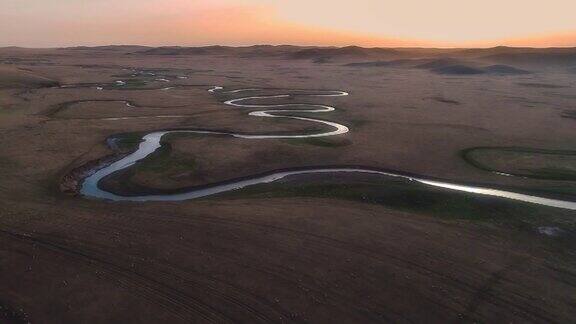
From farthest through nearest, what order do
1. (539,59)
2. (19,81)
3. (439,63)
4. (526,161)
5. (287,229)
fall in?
(539,59)
(439,63)
(19,81)
(526,161)
(287,229)

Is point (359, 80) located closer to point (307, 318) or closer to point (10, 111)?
point (10, 111)

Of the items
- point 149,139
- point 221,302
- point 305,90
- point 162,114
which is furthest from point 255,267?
point 305,90

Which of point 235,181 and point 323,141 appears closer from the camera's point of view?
point 235,181

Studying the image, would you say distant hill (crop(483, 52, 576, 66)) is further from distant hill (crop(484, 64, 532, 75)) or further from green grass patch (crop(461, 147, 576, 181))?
green grass patch (crop(461, 147, 576, 181))

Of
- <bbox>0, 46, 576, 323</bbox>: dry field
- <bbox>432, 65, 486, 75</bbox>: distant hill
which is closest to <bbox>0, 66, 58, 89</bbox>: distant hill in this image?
<bbox>0, 46, 576, 323</bbox>: dry field

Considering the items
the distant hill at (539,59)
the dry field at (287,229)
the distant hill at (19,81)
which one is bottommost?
the dry field at (287,229)

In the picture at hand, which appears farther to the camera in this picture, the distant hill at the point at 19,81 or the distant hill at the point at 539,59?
the distant hill at the point at 539,59

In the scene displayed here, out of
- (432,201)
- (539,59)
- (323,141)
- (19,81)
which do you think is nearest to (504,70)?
(539,59)

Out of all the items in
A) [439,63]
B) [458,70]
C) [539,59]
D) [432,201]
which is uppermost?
[539,59]

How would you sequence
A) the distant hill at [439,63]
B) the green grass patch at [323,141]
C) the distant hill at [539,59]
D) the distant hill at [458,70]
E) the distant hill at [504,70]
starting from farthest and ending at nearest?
the distant hill at [539,59]
the distant hill at [439,63]
the distant hill at [504,70]
the distant hill at [458,70]
the green grass patch at [323,141]

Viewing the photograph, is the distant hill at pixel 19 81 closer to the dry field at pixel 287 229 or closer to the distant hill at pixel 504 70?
the dry field at pixel 287 229

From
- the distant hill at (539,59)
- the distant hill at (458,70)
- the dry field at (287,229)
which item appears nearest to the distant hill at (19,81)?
the dry field at (287,229)

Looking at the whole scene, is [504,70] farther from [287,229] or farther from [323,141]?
[287,229]
